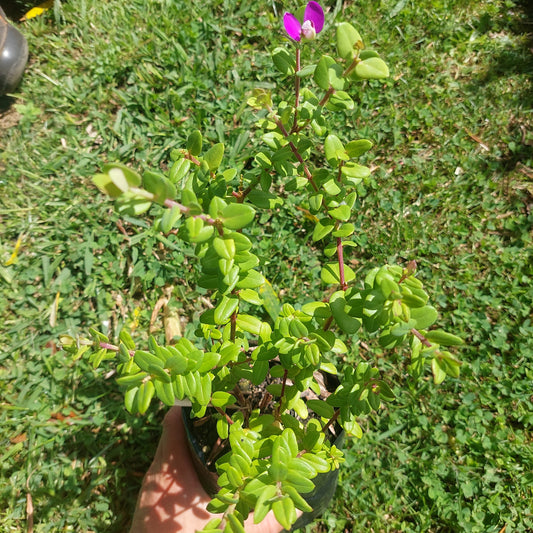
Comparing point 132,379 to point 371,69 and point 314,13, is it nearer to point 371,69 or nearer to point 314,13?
point 371,69

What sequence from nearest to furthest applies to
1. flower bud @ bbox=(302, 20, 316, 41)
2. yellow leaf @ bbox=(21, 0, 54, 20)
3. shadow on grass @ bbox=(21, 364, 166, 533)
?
flower bud @ bbox=(302, 20, 316, 41) < shadow on grass @ bbox=(21, 364, 166, 533) < yellow leaf @ bbox=(21, 0, 54, 20)

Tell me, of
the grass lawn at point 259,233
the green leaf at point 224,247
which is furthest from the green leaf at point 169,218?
the grass lawn at point 259,233

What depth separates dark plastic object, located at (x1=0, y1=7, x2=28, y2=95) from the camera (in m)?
2.79

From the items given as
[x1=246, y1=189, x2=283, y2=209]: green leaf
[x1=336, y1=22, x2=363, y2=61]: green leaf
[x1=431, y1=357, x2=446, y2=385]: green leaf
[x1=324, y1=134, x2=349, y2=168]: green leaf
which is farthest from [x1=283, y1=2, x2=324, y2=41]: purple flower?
[x1=431, y1=357, x2=446, y2=385]: green leaf

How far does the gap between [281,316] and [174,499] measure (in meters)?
0.78

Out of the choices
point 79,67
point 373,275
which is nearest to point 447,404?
point 373,275

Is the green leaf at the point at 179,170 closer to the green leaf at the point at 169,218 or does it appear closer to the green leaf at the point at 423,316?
the green leaf at the point at 169,218

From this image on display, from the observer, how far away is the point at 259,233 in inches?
96.9

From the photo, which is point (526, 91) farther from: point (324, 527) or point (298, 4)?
point (324, 527)

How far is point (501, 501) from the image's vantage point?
6.79 feet

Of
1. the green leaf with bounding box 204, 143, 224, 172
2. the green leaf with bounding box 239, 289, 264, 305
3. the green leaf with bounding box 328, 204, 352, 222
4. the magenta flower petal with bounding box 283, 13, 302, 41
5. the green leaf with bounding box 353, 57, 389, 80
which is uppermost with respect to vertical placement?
the magenta flower petal with bounding box 283, 13, 302, 41

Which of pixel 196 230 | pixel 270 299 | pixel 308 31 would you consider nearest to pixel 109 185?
pixel 196 230

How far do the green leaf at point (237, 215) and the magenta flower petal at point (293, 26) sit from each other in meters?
0.47

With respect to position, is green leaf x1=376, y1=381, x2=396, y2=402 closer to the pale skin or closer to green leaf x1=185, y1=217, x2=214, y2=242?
green leaf x1=185, y1=217, x2=214, y2=242
